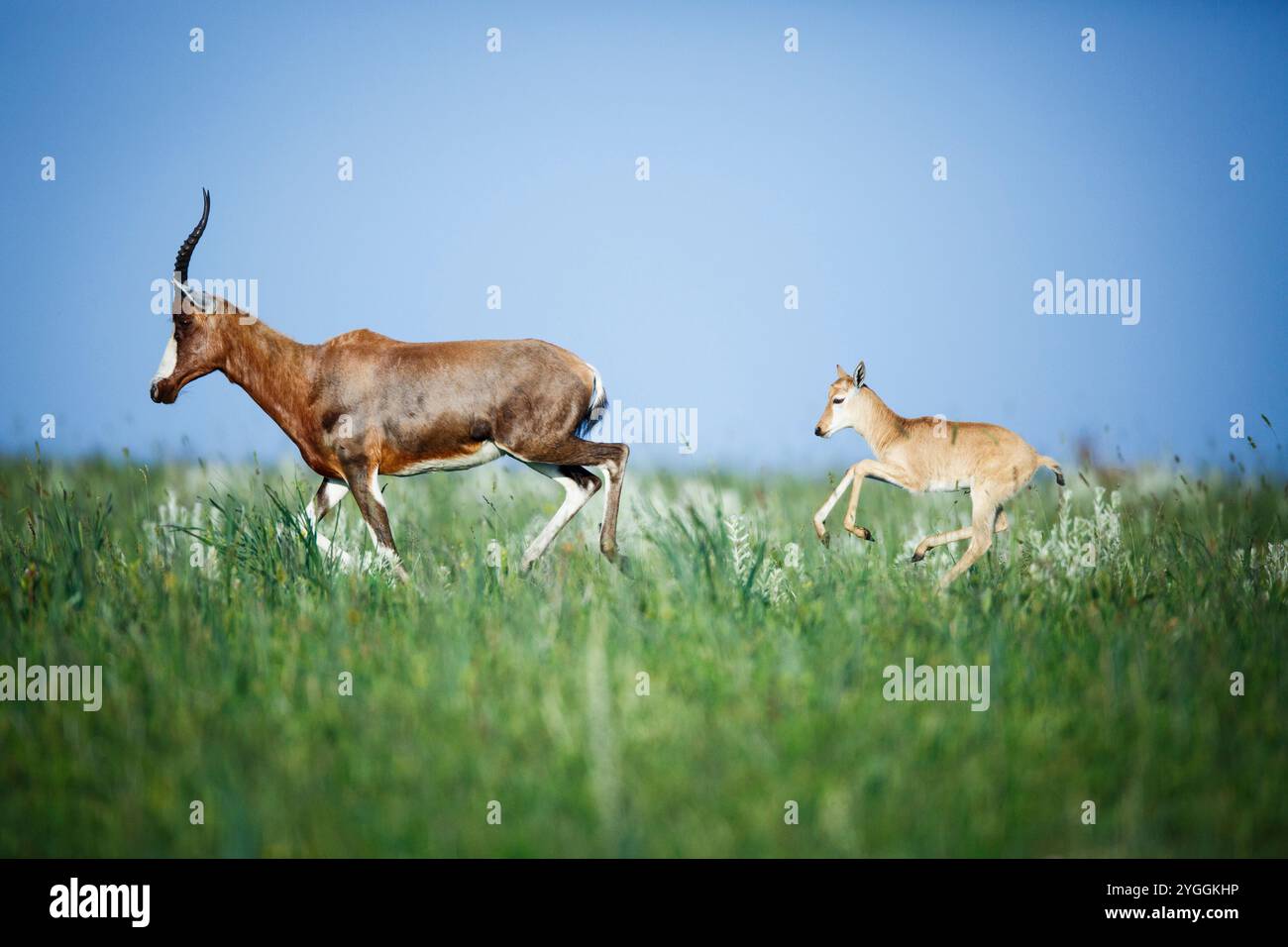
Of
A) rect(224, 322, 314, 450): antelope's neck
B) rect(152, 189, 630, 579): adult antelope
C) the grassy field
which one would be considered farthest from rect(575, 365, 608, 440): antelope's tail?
rect(224, 322, 314, 450): antelope's neck

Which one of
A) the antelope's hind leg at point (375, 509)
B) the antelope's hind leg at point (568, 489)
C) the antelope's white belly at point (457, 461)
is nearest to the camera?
the antelope's hind leg at point (375, 509)

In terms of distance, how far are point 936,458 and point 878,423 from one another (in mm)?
547

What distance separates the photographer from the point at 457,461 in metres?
8.13

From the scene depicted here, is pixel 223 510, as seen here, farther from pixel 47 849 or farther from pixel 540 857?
pixel 540 857

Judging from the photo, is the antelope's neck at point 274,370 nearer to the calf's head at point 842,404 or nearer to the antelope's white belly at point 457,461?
the antelope's white belly at point 457,461

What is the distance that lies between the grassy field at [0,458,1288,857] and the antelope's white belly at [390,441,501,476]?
27.8 inches

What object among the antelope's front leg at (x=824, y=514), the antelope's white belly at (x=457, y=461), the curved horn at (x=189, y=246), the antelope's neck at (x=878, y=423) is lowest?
the antelope's front leg at (x=824, y=514)

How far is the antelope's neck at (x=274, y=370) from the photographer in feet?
26.4

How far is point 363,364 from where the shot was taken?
7.98 m

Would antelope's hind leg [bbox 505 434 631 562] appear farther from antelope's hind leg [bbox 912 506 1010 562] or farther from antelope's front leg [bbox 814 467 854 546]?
antelope's hind leg [bbox 912 506 1010 562]

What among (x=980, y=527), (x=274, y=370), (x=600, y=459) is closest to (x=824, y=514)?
(x=980, y=527)

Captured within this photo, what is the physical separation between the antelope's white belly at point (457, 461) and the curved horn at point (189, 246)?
229 cm

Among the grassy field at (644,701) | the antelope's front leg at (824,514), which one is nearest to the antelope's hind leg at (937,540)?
the grassy field at (644,701)

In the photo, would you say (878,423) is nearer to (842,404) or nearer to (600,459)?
(842,404)
